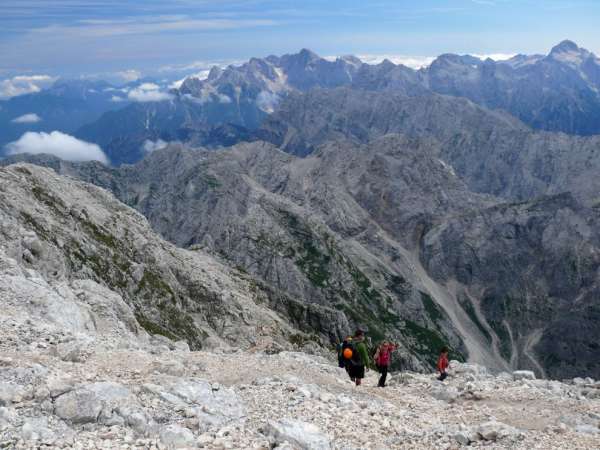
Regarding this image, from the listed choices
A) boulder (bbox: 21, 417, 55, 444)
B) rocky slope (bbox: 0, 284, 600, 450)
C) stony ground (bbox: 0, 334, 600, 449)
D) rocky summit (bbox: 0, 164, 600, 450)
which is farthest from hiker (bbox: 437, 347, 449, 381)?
boulder (bbox: 21, 417, 55, 444)

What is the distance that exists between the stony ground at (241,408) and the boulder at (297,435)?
4cm

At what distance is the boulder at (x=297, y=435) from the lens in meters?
20.2

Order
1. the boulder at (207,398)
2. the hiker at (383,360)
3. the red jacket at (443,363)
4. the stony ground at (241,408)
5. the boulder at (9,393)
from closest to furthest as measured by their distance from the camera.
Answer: the stony ground at (241,408)
the boulder at (9,393)
the boulder at (207,398)
the hiker at (383,360)
the red jacket at (443,363)

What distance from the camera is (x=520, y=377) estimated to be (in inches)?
1517

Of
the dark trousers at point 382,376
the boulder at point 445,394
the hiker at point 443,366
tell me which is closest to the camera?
the boulder at point 445,394

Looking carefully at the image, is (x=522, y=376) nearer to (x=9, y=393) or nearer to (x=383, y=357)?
(x=383, y=357)

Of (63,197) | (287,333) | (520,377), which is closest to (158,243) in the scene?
(63,197)

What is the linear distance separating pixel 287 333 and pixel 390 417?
89.0 meters

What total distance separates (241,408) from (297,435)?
3.27 meters

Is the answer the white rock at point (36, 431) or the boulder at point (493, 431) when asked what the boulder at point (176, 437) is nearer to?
the white rock at point (36, 431)

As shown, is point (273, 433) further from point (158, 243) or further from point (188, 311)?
point (158, 243)

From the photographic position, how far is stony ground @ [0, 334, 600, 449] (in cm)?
1925

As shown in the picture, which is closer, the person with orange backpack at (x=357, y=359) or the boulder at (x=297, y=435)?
the boulder at (x=297, y=435)

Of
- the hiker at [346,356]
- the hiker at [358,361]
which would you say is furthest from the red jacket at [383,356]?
the hiker at [346,356]
